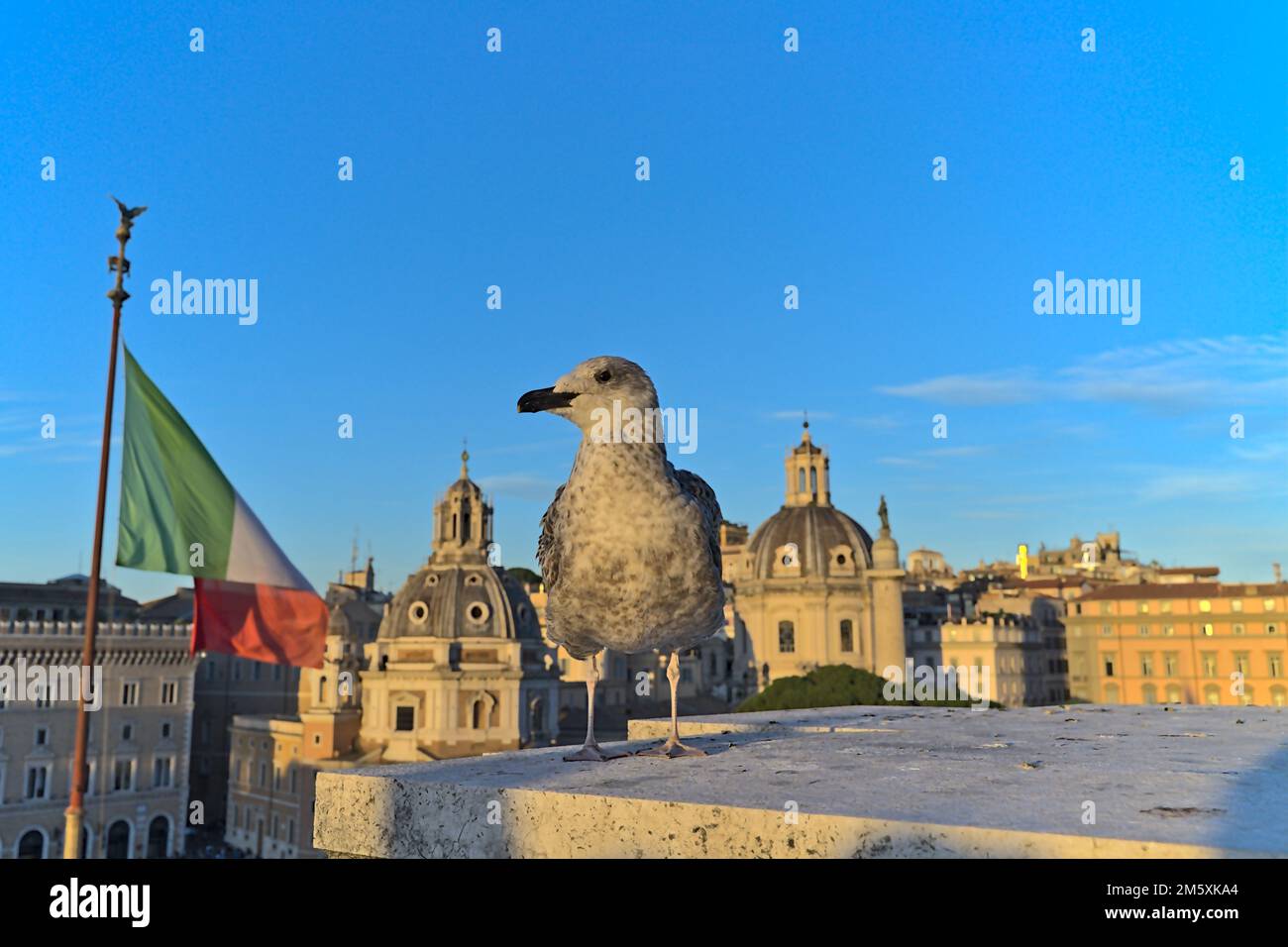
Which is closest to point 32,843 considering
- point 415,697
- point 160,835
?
point 160,835

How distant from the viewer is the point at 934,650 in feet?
288

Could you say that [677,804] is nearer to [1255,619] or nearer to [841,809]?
[841,809]

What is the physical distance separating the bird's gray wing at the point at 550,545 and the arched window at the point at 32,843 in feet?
206

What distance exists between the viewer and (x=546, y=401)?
632 centimetres

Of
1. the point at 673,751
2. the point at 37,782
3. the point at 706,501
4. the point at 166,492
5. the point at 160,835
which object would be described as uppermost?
the point at 166,492

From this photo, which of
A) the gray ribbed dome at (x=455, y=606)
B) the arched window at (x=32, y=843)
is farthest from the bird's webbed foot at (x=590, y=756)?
the gray ribbed dome at (x=455, y=606)

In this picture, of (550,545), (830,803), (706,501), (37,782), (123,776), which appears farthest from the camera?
(123,776)

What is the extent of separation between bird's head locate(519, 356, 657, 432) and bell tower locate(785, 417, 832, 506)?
8101cm

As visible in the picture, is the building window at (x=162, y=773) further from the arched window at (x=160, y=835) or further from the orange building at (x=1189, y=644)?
the orange building at (x=1189, y=644)

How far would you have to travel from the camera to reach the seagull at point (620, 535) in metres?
6.09

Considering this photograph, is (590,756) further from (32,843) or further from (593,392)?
(32,843)

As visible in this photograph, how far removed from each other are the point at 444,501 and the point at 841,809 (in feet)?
251

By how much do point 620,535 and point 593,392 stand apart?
924 millimetres
